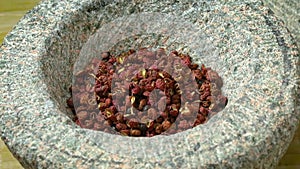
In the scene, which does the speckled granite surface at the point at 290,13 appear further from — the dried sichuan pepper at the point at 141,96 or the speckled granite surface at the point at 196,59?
the dried sichuan pepper at the point at 141,96

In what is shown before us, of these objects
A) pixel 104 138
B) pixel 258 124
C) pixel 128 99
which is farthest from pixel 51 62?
pixel 258 124

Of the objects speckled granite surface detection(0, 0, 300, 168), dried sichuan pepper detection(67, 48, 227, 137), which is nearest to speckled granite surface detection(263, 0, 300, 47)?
speckled granite surface detection(0, 0, 300, 168)

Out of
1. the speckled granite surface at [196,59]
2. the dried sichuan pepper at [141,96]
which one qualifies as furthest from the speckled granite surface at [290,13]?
the dried sichuan pepper at [141,96]

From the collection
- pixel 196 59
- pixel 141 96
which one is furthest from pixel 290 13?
pixel 141 96

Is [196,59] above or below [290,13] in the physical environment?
below

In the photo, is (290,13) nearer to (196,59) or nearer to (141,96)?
(196,59)

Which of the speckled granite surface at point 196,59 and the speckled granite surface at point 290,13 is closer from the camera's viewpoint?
the speckled granite surface at point 196,59

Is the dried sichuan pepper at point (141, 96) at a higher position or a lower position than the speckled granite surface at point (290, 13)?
lower

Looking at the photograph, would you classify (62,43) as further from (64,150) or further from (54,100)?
(64,150)
